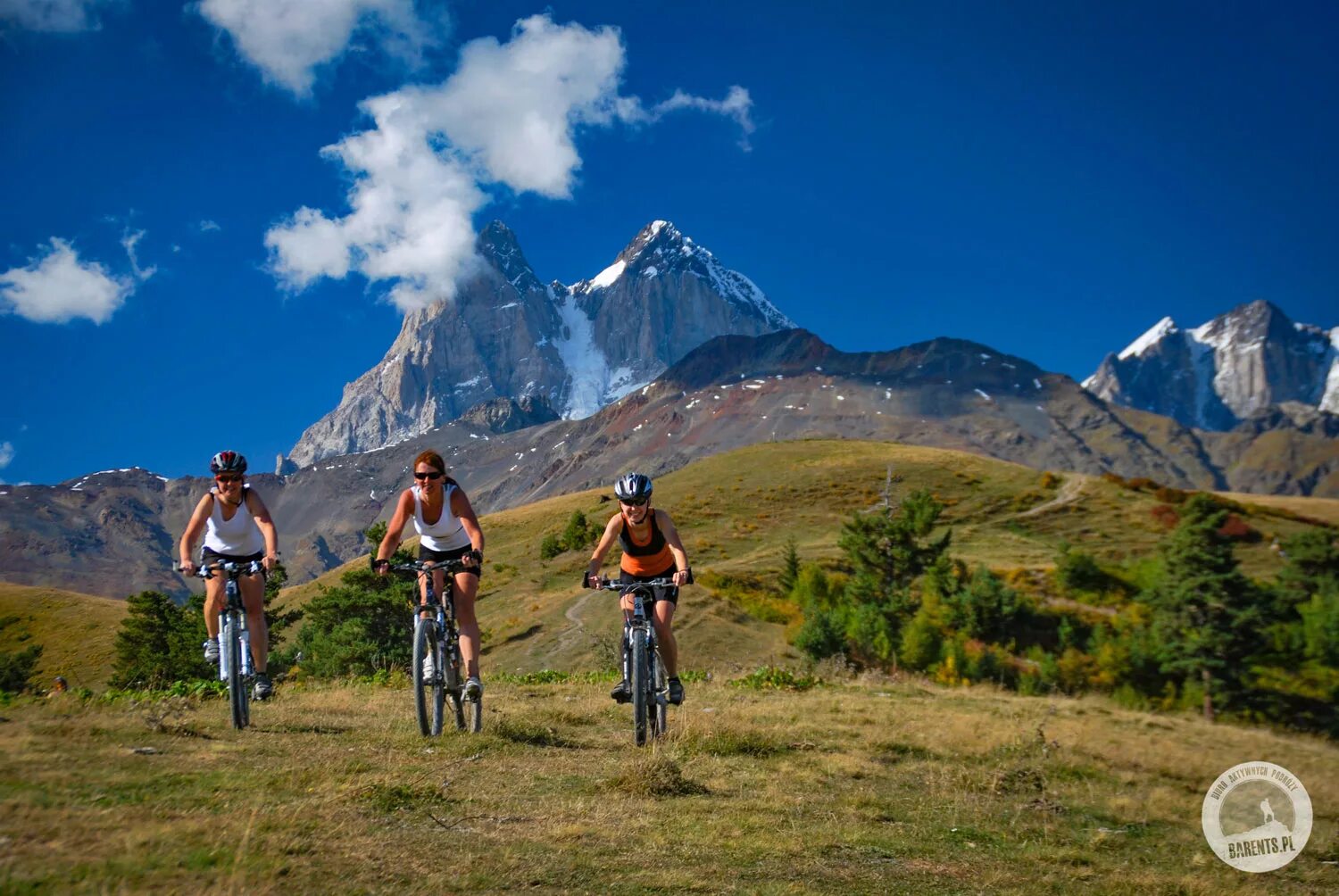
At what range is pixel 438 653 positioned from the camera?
33.4 ft

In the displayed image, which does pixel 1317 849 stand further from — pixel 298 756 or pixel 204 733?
pixel 204 733

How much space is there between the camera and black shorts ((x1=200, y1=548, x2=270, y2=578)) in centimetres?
1012

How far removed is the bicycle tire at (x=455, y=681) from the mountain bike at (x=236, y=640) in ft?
6.87

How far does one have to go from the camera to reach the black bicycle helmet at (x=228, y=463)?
999cm

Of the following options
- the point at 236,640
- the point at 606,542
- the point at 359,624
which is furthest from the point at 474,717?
the point at 359,624

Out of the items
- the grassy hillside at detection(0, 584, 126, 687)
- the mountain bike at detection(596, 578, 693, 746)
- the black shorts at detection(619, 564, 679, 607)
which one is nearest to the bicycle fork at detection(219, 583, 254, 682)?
the mountain bike at detection(596, 578, 693, 746)

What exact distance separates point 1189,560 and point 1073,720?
2309 inches

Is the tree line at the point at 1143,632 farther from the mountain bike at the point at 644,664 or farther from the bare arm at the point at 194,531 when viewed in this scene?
the bare arm at the point at 194,531

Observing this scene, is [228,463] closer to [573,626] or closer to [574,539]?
[573,626]

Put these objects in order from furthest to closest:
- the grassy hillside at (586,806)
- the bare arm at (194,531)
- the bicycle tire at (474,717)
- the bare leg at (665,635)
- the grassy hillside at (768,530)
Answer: the grassy hillside at (768,530), the bare leg at (665,635), the bicycle tire at (474,717), the bare arm at (194,531), the grassy hillside at (586,806)

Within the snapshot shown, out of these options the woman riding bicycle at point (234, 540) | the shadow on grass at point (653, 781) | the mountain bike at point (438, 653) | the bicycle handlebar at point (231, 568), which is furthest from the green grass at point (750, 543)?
the shadow on grass at point (653, 781)

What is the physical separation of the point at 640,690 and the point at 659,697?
242mm

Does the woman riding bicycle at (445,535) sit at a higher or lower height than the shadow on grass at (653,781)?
higher

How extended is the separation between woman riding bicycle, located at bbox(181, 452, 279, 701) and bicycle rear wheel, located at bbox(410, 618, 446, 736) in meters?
1.63
